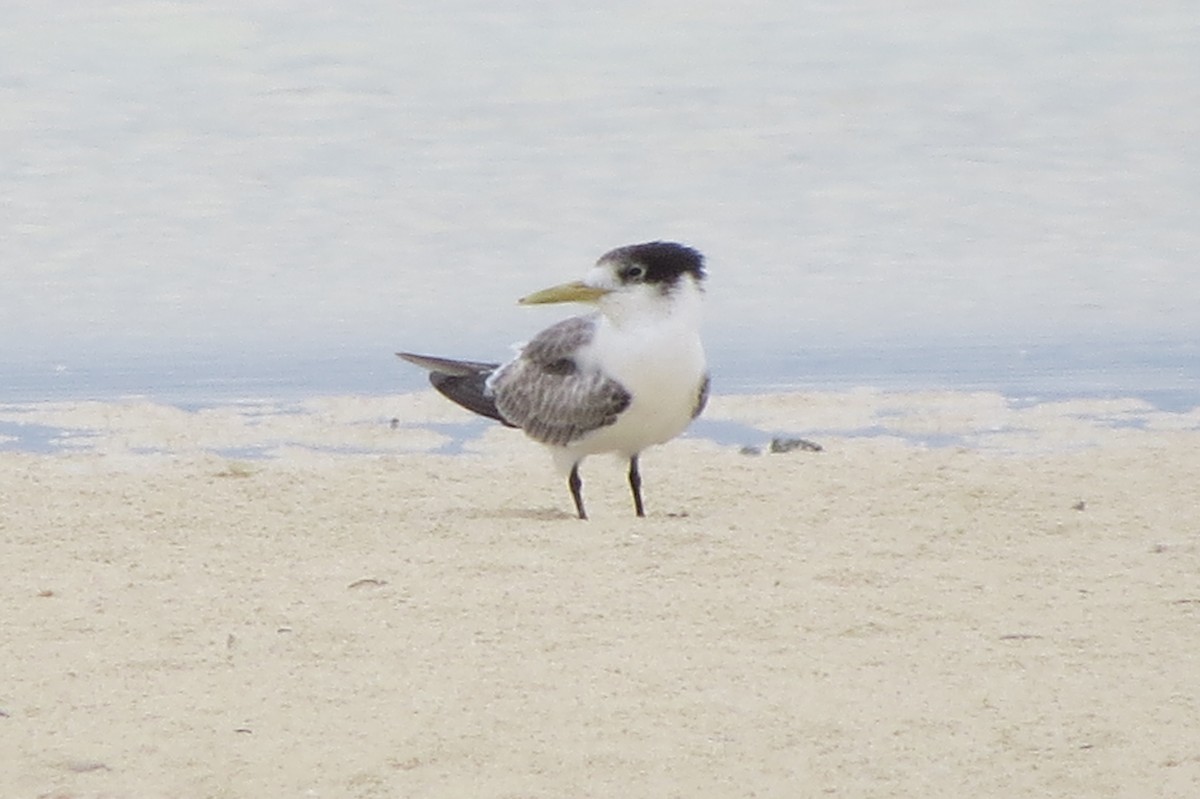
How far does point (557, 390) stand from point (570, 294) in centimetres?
31

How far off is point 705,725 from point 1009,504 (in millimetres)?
2741

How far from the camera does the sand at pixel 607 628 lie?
4.38 m

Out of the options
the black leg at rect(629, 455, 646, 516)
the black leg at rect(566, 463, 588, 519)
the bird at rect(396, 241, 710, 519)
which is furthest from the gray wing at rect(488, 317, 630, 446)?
the black leg at rect(629, 455, 646, 516)

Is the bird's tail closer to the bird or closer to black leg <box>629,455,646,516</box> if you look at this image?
the bird

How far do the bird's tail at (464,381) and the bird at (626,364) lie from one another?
0.44 m

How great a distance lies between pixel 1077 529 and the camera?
6781mm

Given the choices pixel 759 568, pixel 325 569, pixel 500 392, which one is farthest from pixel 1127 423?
pixel 325 569

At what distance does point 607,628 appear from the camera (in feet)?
17.5

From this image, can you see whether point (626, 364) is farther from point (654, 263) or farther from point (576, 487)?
point (576, 487)

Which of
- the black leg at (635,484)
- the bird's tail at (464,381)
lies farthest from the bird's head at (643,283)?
the bird's tail at (464,381)

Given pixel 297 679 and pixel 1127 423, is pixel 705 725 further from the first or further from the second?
pixel 1127 423

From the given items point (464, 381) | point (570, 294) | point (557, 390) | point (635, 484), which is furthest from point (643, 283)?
point (464, 381)

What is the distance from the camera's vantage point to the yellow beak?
281 inches

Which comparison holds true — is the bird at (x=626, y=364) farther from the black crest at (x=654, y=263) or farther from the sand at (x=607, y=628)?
the sand at (x=607, y=628)
